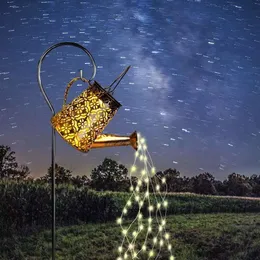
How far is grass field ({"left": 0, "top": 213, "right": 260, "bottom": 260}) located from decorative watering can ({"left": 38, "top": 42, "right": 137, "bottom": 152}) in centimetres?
396

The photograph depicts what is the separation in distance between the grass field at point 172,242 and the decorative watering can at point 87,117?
3964 mm

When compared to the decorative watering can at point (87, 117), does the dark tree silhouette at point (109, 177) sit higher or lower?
lower

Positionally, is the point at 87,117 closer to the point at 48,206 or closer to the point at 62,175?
the point at 48,206

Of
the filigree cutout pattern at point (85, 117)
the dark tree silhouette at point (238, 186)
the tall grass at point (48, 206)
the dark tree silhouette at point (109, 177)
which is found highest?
the filigree cutout pattern at point (85, 117)

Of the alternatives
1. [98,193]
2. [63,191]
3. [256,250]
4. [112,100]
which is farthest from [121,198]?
[112,100]

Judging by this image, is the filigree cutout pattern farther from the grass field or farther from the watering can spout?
the grass field

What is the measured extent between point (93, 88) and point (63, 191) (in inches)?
219

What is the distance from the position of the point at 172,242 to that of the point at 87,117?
5203 millimetres

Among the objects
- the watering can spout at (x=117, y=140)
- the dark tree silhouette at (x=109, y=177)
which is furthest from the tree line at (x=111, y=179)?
the watering can spout at (x=117, y=140)

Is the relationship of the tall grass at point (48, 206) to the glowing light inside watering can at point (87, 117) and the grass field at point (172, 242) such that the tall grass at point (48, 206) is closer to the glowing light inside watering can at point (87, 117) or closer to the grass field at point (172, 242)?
the grass field at point (172, 242)

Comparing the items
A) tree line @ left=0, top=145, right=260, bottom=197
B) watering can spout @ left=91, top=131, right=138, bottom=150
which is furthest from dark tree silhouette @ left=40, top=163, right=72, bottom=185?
watering can spout @ left=91, top=131, right=138, bottom=150

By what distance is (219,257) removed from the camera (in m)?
5.96

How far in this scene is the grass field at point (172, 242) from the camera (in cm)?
538

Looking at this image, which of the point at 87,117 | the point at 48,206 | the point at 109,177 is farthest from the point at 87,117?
the point at 109,177
